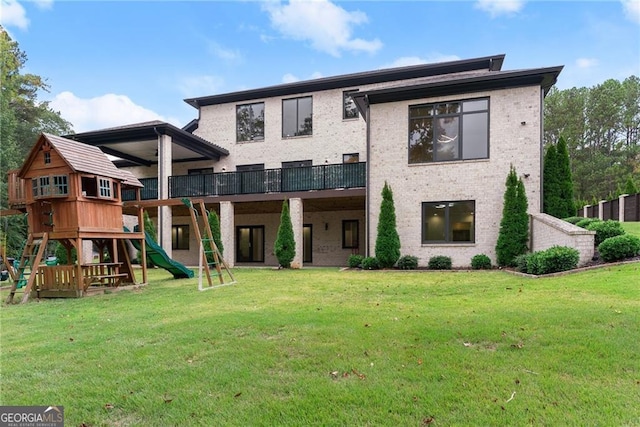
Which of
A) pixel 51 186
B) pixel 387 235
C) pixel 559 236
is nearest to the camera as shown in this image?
pixel 51 186

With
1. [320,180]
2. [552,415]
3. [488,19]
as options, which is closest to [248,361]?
[552,415]

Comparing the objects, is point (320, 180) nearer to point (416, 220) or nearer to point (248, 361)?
point (416, 220)

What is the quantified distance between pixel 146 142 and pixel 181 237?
20.6 feet

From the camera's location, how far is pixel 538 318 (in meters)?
5.34

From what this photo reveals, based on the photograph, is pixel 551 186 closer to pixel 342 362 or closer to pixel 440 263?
pixel 440 263

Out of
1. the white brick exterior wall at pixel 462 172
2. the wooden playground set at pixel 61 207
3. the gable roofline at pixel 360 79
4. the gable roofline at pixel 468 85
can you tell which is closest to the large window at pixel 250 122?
the gable roofline at pixel 360 79

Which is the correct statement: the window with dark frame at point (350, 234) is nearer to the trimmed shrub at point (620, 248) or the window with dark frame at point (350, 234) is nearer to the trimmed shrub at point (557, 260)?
the trimmed shrub at point (557, 260)

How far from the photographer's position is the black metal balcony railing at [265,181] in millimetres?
16109

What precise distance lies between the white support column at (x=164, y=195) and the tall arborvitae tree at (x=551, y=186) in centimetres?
1618

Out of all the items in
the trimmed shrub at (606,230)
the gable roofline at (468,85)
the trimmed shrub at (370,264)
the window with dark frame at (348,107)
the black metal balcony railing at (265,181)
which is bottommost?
the trimmed shrub at (370,264)

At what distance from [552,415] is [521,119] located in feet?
42.2

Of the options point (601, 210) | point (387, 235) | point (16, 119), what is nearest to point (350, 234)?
point (387, 235)

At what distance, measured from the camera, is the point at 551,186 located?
45.1 feet

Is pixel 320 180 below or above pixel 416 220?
above
